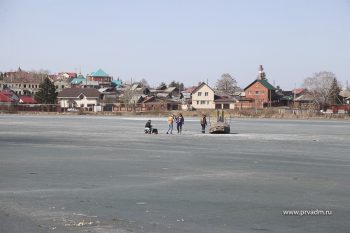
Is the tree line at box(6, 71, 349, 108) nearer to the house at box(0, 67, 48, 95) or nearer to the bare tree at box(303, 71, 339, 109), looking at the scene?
the bare tree at box(303, 71, 339, 109)

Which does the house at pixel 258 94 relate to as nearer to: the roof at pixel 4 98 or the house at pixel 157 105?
the house at pixel 157 105

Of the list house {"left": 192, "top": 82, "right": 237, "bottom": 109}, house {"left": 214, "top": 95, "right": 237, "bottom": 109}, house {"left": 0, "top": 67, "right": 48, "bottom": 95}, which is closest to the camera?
house {"left": 214, "top": 95, "right": 237, "bottom": 109}

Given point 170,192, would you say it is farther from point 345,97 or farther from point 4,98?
point 345,97

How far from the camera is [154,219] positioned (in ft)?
33.8

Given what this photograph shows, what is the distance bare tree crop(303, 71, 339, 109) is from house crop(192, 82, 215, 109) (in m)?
23.6

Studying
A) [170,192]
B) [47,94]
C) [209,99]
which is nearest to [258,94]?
[209,99]

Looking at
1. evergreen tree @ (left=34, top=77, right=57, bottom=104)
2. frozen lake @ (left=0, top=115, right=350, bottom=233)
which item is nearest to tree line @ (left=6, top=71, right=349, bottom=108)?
evergreen tree @ (left=34, top=77, right=57, bottom=104)

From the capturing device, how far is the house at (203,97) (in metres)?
126

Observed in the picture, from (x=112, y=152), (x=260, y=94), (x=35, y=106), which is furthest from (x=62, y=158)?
(x=260, y=94)

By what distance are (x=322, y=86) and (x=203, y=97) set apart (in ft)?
93.1

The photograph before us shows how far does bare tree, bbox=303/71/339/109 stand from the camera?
125625mm

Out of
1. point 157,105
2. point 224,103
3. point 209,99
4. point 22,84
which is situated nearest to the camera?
point 224,103

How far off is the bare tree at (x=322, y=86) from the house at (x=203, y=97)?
2360cm

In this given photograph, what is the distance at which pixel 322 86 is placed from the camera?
128625 mm
